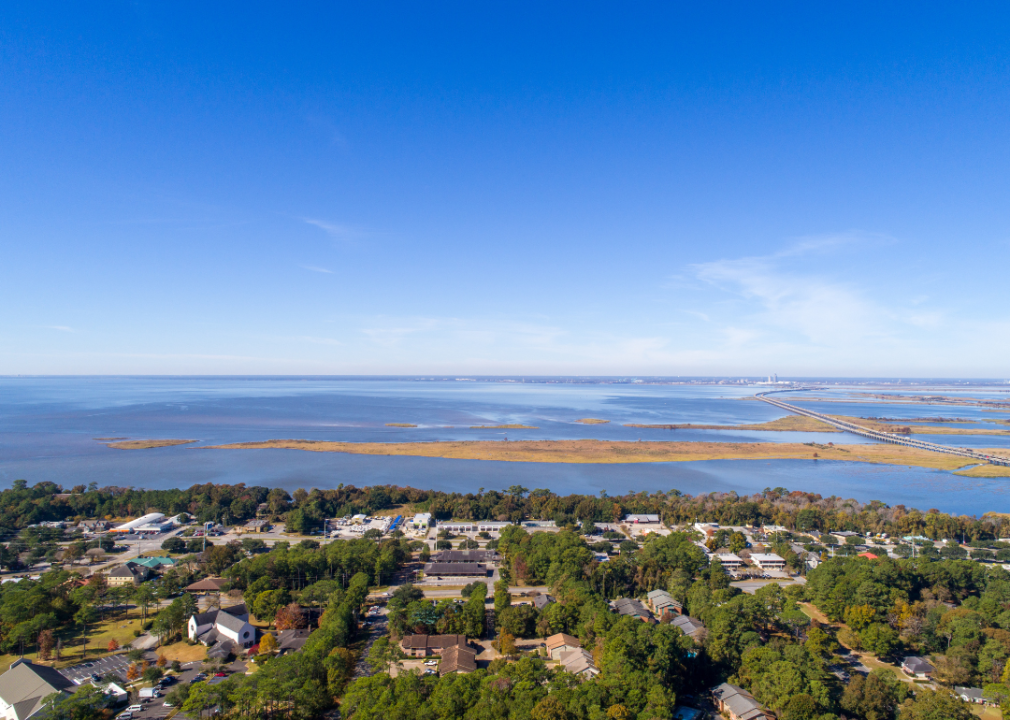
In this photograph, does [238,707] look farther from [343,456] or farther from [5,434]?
[5,434]

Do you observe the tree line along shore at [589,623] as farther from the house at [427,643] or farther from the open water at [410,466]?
the open water at [410,466]

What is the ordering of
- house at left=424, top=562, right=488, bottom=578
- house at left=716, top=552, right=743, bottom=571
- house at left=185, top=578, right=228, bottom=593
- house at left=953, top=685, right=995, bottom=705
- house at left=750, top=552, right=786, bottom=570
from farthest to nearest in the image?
1. house at left=750, top=552, right=786, bottom=570
2. house at left=716, top=552, right=743, bottom=571
3. house at left=424, top=562, right=488, bottom=578
4. house at left=185, top=578, right=228, bottom=593
5. house at left=953, top=685, right=995, bottom=705

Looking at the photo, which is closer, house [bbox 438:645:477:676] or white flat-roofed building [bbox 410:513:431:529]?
house [bbox 438:645:477:676]

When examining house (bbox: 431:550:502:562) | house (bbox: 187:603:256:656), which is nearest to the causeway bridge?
house (bbox: 431:550:502:562)

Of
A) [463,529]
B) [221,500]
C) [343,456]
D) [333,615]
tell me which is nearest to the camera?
[333,615]

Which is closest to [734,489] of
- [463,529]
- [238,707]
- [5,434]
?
[463,529]

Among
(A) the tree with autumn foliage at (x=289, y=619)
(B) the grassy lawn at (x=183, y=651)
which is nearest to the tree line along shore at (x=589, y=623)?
(A) the tree with autumn foliage at (x=289, y=619)

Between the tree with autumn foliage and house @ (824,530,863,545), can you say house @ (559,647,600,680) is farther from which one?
house @ (824,530,863,545)
